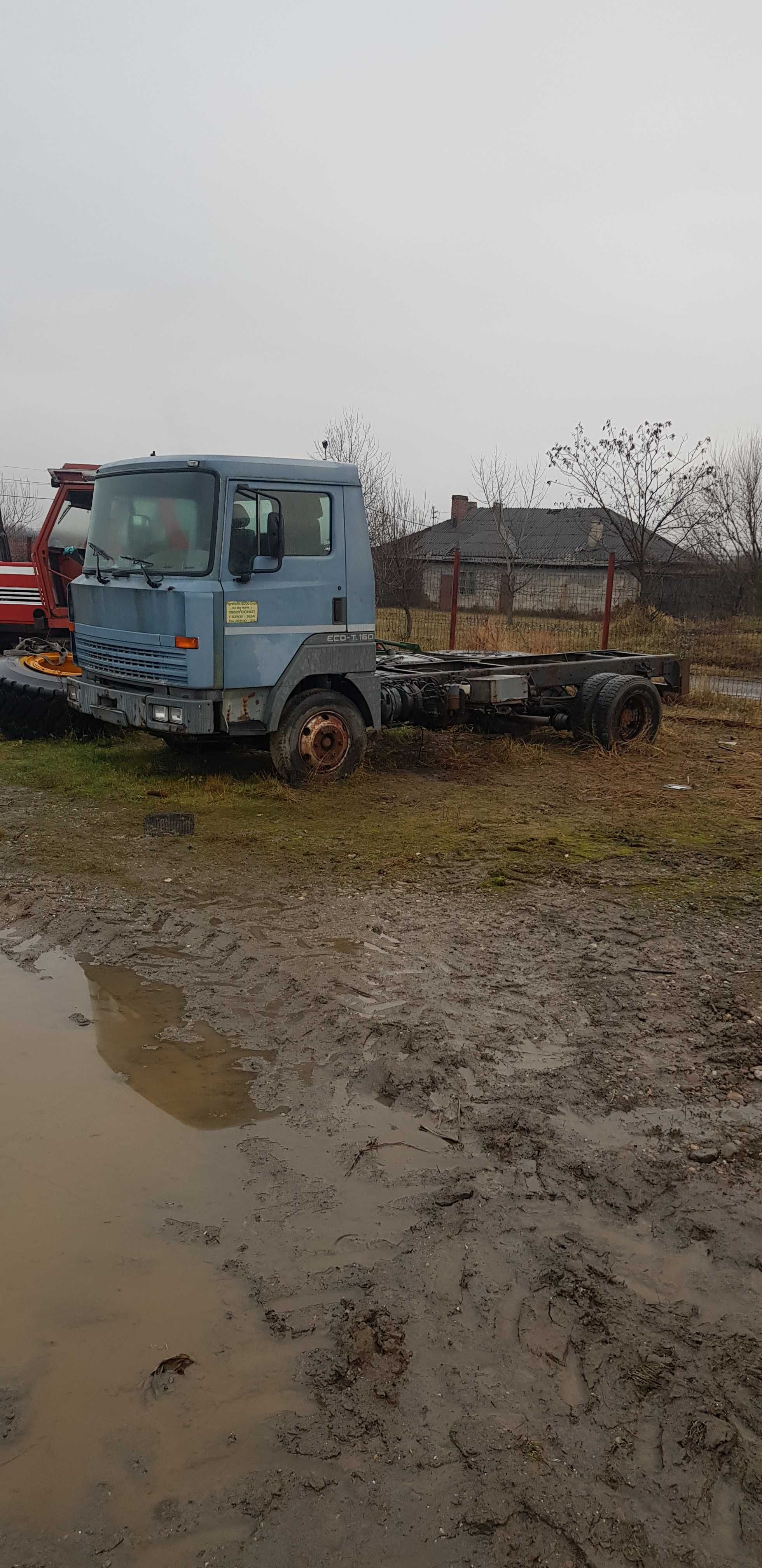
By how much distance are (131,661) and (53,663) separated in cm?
290

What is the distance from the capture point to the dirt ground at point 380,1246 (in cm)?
206

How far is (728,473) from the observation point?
30188 mm

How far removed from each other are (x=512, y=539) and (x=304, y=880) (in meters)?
27.0

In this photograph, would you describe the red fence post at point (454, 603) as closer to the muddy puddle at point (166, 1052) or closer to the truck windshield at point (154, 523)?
the truck windshield at point (154, 523)

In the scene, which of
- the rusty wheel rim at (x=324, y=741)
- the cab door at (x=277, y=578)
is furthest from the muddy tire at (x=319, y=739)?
the cab door at (x=277, y=578)

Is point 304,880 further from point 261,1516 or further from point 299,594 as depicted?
point 261,1516

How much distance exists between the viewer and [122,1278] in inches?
106

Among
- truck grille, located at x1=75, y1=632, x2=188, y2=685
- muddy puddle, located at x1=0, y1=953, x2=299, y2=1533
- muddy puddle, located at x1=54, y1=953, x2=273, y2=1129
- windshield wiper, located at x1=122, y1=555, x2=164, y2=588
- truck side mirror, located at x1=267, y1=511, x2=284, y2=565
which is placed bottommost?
muddy puddle, located at x1=0, y1=953, x2=299, y2=1533

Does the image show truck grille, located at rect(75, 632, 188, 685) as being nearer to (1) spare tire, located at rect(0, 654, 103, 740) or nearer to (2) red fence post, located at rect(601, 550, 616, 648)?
(1) spare tire, located at rect(0, 654, 103, 740)

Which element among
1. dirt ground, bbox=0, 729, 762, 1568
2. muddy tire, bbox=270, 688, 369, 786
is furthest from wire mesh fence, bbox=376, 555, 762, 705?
dirt ground, bbox=0, 729, 762, 1568

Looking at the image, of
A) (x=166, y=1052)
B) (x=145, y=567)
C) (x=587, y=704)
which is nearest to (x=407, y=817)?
(x=145, y=567)

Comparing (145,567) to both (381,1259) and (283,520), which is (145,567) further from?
(381,1259)

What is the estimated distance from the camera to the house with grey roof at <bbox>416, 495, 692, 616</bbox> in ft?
57.3

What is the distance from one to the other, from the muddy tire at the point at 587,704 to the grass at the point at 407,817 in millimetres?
221
